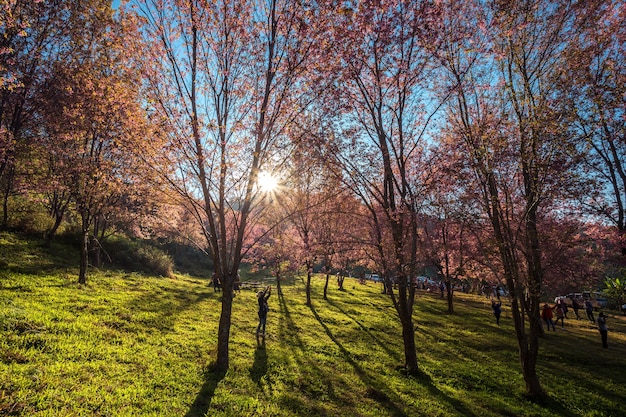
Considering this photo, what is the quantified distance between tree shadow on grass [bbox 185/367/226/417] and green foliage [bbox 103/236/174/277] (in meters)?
21.1

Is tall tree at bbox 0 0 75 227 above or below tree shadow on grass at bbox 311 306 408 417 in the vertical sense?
above

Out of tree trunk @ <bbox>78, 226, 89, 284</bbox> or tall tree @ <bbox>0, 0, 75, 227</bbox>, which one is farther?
tree trunk @ <bbox>78, 226, 89, 284</bbox>

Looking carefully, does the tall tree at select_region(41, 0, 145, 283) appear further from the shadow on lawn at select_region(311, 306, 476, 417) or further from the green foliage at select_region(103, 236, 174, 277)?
the green foliage at select_region(103, 236, 174, 277)

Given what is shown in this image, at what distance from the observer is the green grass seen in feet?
24.7

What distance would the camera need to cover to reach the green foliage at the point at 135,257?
27.2 meters

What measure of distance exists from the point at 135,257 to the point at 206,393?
24.1 m

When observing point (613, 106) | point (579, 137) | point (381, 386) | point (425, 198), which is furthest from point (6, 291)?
point (613, 106)

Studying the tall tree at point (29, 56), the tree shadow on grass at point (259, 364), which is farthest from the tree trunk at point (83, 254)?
the tree shadow on grass at point (259, 364)

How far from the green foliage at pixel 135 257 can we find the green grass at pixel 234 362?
6833 mm

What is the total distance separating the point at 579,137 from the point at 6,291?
20.2 metres

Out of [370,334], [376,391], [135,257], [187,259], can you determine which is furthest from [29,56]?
[187,259]

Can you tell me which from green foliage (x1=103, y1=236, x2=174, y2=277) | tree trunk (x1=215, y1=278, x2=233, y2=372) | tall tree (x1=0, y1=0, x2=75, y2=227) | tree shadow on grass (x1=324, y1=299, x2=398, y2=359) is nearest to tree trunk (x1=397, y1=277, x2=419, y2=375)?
tree shadow on grass (x1=324, y1=299, x2=398, y2=359)

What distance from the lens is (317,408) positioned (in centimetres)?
848

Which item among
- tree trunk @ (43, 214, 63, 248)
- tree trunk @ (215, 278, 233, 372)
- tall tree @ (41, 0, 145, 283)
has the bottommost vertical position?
tree trunk @ (215, 278, 233, 372)
